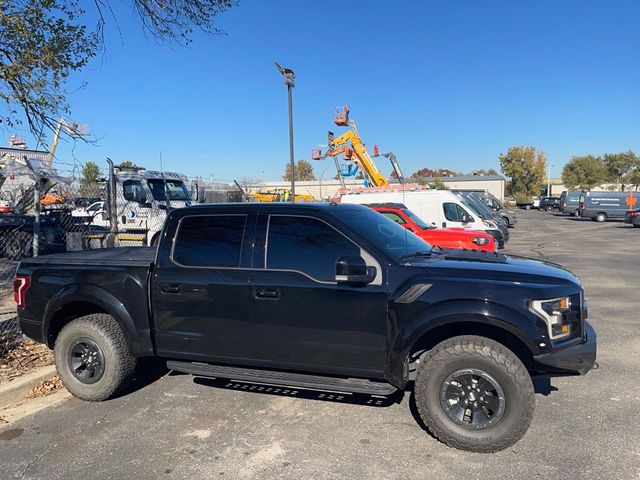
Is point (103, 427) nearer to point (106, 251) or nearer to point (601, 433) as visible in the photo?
point (106, 251)

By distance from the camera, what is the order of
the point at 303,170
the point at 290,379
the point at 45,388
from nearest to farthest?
the point at 290,379 < the point at 45,388 < the point at 303,170

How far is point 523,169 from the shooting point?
81938 mm


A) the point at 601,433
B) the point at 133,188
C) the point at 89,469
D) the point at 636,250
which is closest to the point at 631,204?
the point at 636,250

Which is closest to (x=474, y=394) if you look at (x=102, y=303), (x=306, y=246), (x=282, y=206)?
(x=306, y=246)

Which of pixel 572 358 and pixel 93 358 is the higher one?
pixel 572 358

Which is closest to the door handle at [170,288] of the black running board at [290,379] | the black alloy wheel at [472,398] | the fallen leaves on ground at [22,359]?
the black running board at [290,379]

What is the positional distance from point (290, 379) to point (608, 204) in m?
39.3

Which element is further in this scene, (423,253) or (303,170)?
(303,170)

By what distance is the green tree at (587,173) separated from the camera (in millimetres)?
78625

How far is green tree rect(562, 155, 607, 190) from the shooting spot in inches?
3095

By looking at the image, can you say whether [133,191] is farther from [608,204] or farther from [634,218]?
[608,204]

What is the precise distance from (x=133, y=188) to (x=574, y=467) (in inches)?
516

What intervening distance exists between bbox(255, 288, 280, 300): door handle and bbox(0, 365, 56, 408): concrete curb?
8.83ft

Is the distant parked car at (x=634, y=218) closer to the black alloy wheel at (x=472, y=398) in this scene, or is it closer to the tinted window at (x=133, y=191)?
the tinted window at (x=133, y=191)
